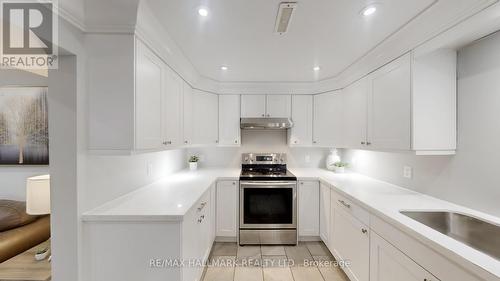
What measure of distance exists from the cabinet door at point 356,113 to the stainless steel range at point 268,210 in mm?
908

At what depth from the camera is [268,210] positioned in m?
2.84

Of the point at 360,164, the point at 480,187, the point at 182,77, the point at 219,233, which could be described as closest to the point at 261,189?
the point at 219,233

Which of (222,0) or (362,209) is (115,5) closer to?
(222,0)

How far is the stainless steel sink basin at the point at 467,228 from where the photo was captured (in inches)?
50.9

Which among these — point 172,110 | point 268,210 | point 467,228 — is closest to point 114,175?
point 172,110

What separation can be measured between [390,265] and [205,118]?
2678 mm

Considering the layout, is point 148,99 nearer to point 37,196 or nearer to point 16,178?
point 37,196

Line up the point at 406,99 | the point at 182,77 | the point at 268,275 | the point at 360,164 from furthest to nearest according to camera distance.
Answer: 1. the point at 360,164
2. the point at 182,77
3. the point at 268,275
4. the point at 406,99

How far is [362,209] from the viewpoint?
1.79 meters

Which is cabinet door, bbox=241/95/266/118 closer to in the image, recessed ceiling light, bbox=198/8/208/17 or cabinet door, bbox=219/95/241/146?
cabinet door, bbox=219/95/241/146

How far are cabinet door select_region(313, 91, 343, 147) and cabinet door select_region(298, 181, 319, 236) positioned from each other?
71cm

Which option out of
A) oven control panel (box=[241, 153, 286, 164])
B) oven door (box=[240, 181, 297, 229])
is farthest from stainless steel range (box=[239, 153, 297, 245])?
oven control panel (box=[241, 153, 286, 164])

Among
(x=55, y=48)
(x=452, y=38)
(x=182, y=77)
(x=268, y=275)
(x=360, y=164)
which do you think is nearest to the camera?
(x=55, y=48)

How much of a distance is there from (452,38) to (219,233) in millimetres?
3054
